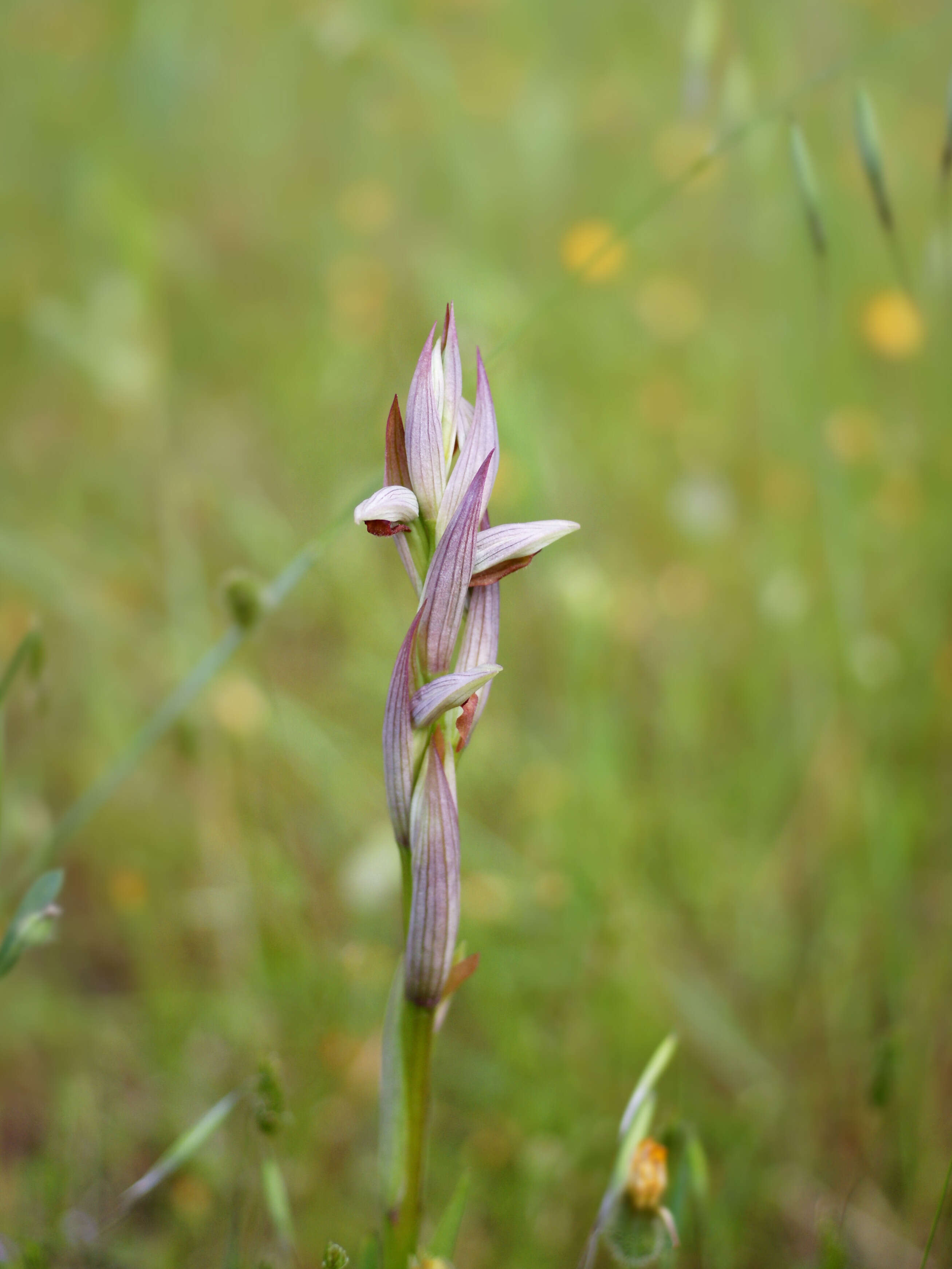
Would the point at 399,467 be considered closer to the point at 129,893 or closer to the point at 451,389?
the point at 451,389

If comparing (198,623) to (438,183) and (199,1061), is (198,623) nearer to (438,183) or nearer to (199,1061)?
(199,1061)

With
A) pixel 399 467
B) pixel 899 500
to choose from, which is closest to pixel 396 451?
pixel 399 467

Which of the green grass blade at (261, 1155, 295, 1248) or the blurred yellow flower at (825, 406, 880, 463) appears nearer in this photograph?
the green grass blade at (261, 1155, 295, 1248)

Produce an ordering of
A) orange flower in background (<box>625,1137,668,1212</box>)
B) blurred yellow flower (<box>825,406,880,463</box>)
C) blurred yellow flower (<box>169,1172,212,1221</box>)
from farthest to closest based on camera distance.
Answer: blurred yellow flower (<box>825,406,880,463</box>) < blurred yellow flower (<box>169,1172,212,1221</box>) < orange flower in background (<box>625,1137,668,1212</box>)

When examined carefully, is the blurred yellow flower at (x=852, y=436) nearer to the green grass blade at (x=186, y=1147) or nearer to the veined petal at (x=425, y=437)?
the veined petal at (x=425, y=437)

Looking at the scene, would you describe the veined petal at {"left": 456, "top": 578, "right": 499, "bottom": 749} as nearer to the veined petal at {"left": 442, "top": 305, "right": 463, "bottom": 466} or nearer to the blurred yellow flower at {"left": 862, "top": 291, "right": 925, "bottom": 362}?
the veined petal at {"left": 442, "top": 305, "right": 463, "bottom": 466}

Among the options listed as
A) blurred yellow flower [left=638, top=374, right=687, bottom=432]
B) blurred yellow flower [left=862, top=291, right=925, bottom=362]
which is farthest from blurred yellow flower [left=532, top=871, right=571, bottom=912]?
blurred yellow flower [left=862, top=291, right=925, bottom=362]
